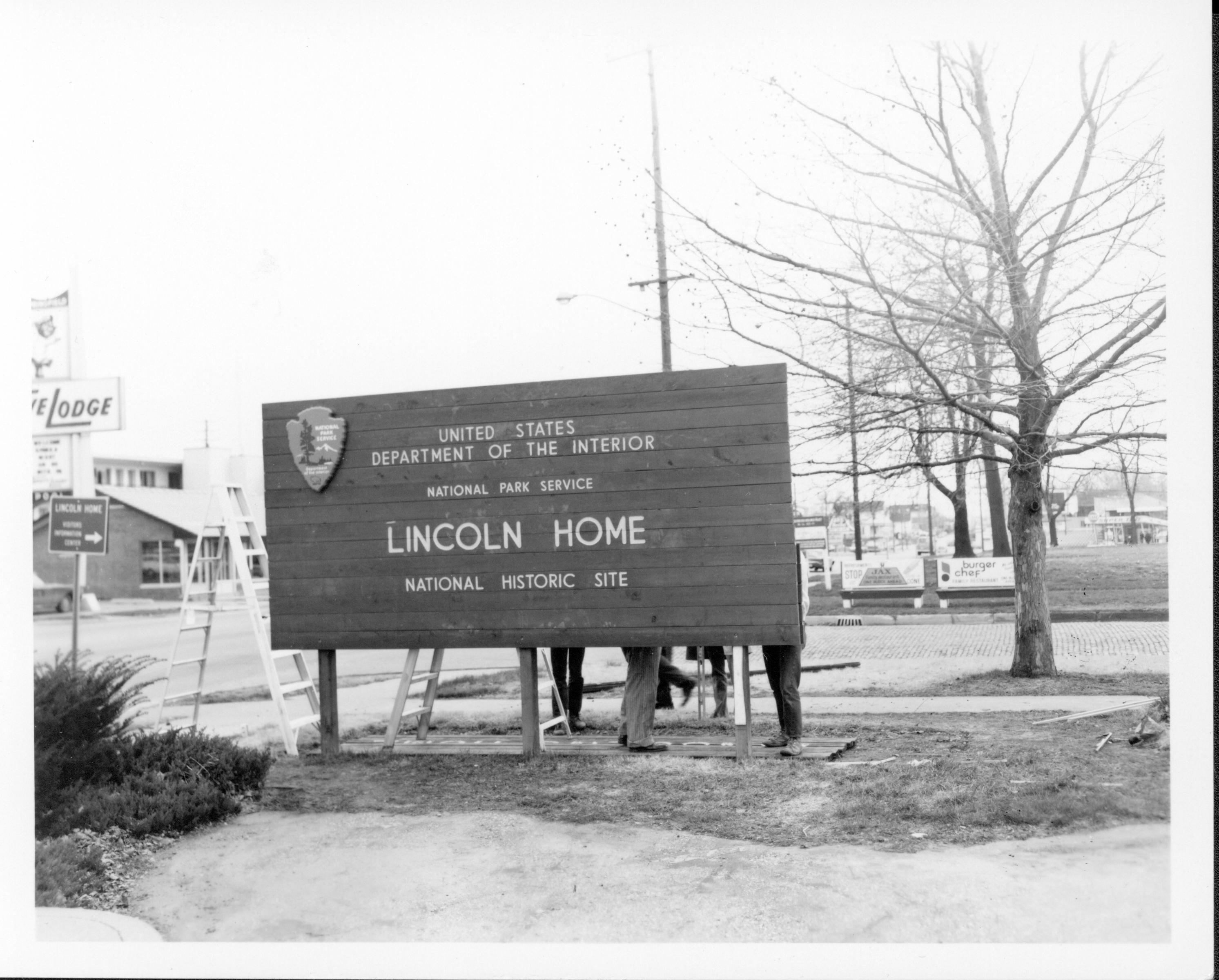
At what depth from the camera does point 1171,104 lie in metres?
4.75

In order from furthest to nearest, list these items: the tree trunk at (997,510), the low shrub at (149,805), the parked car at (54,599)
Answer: the parked car at (54,599), the tree trunk at (997,510), the low shrub at (149,805)

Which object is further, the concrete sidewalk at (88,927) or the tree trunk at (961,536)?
the tree trunk at (961,536)

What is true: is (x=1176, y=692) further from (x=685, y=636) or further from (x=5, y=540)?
(x=5, y=540)

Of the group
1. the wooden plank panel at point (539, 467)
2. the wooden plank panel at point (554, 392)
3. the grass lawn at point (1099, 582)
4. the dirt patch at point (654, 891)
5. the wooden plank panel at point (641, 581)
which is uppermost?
the wooden plank panel at point (554, 392)

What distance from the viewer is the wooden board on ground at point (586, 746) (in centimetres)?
620

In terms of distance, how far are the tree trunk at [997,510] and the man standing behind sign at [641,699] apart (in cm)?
586

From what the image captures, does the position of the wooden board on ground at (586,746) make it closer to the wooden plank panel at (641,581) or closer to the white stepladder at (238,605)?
the white stepladder at (238,605)

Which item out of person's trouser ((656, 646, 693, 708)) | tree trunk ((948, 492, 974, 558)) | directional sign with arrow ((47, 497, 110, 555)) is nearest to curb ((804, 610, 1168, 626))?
tree trunk ((948, 492, 974, 558))

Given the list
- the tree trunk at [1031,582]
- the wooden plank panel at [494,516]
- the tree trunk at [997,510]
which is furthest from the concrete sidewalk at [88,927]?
the tree trunk at [997,510]

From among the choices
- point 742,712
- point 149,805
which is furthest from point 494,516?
A: point 149,805

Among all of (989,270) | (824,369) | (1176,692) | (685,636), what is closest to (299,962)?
(685,636)

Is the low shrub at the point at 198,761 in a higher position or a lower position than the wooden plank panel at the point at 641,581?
lower

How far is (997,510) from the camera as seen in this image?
13.9 meters

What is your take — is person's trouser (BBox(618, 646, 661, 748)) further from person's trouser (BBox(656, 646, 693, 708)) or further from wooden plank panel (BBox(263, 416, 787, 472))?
person's trouser (BBox(656, 646, 693, 708))
